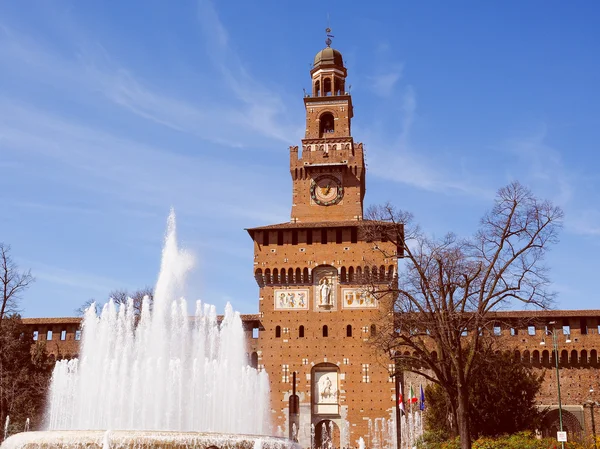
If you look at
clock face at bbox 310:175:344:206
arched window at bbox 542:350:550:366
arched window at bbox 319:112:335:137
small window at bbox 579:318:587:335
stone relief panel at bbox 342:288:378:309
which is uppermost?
arched window at bbox 319:112:335:137

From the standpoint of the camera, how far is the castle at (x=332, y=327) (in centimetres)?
4075

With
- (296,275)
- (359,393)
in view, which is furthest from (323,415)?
(296,275)

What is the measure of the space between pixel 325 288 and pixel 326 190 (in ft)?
23.2

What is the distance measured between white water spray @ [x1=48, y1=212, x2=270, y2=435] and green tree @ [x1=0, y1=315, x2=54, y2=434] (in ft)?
21.4

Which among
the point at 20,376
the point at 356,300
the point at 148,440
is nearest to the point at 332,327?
the point at 356,300

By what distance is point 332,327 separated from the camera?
41.9 m

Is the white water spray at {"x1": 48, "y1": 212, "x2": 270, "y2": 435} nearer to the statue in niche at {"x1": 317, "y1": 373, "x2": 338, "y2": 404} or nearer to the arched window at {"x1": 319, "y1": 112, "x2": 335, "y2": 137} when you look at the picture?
the statue in niche at {"x1": 317, "y1": 373, "x2": 338, "y2": 404}

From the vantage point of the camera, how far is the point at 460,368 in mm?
25219

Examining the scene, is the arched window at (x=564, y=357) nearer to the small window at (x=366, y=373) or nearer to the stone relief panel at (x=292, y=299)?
the small window at (x=366, y=373)

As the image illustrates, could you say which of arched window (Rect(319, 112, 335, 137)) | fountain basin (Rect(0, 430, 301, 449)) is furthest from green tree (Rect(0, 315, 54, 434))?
arched window (Rect(319, 112, 335, 137))

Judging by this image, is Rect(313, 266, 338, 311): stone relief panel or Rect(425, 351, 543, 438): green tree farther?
Rect(313, 266, 338, 311): stone relief panel

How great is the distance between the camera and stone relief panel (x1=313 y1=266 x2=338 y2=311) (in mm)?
42344

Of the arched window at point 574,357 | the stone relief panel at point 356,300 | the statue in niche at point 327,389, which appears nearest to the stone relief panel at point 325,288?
the stone relief panel at point 356,300

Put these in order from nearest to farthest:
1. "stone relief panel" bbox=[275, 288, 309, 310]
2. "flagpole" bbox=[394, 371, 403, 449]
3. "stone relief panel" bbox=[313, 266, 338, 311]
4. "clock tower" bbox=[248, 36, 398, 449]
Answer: "flagpole" bbox=[394, 371, 403, 449]
"clock tower" bbox=[248, 36, 398, 449]
"stone relief panel" bbox=[313, 266, 338, 311]
"stone relief panel" bbox=[275, 288, 309, 310]
